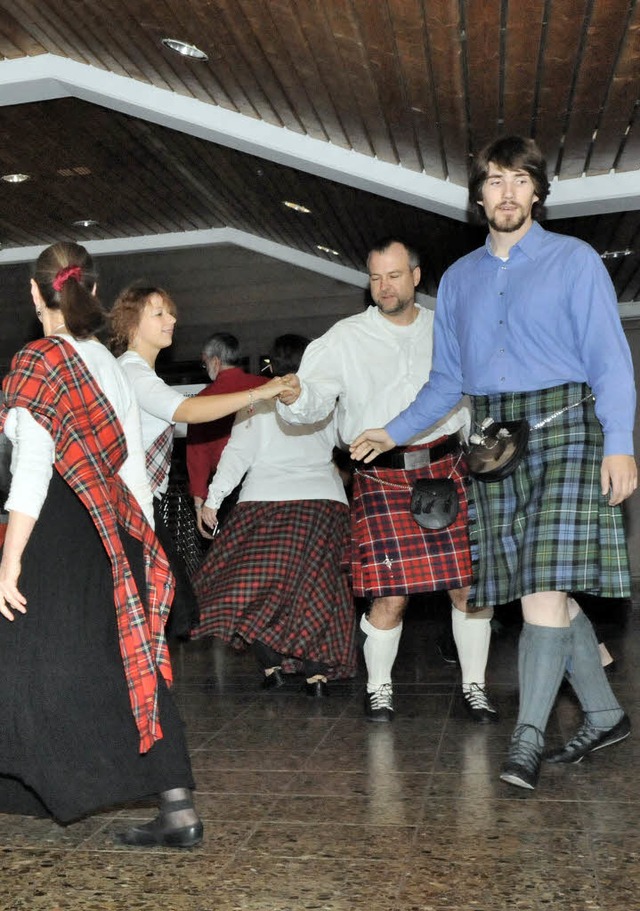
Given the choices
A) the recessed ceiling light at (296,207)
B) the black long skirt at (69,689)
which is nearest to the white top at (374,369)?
the black long skirt at (69,689)

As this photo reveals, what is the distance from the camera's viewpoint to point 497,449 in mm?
2928

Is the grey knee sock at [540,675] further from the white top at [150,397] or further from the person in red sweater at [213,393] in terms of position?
the person in red sweater at [213,393]

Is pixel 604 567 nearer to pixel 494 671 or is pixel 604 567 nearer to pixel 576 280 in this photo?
pixel 576 280

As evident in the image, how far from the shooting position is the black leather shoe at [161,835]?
243 centimetres

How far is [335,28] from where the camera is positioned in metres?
4.66

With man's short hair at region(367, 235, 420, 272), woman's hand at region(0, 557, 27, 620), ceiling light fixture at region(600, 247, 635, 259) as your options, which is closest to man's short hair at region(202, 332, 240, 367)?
man's short hair at region(367, 235, 420, 272)

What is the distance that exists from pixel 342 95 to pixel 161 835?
404cm

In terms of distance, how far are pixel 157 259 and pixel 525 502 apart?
893 centimetres

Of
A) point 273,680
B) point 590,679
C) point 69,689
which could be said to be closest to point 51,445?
point 69,689

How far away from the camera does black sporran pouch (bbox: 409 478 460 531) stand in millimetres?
3865

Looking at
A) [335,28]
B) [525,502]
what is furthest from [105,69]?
[525,502]

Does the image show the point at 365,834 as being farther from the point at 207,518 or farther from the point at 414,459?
the point at 207,518

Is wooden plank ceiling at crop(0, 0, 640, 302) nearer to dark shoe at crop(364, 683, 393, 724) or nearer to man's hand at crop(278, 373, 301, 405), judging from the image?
man's hand at crop(278, 373, 301, 405)

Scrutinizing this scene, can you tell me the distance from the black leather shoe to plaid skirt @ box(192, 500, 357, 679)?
2025mm
